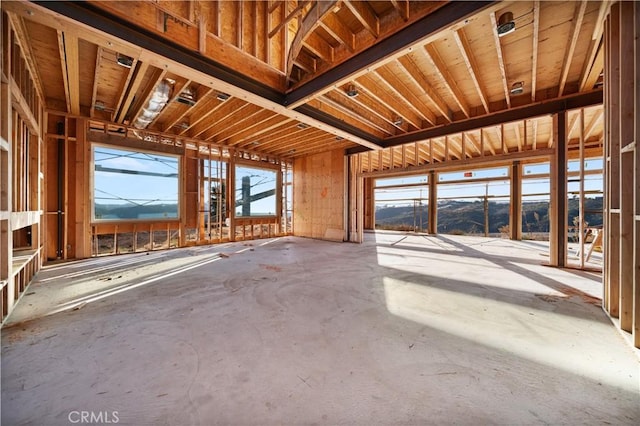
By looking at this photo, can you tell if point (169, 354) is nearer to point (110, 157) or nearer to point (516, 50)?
point (516, 50)

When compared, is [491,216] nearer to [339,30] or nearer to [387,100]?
[387,100]

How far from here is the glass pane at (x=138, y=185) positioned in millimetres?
7070

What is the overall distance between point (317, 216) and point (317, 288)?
21.4 ft

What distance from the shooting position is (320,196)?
9961mm

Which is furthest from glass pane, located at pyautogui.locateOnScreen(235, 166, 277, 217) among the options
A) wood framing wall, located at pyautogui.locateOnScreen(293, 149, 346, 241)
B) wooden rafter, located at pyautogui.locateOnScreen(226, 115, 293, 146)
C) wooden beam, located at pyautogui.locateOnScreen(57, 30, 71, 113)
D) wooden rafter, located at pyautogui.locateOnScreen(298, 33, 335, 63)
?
wooden rafter, located at pyautogui.locateOnScreen(298, 33, 335, 63)

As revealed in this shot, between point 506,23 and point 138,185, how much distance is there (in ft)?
34.5

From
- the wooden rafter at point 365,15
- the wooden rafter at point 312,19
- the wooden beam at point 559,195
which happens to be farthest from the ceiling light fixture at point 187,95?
the wooden beam at point 559,195

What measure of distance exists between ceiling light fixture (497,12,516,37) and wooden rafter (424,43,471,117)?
87 centimetres

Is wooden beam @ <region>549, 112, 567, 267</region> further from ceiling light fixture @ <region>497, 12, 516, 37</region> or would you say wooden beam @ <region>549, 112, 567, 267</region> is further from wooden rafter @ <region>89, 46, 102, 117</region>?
wooden rafter @ <region>89, 46, 102, 117</region>

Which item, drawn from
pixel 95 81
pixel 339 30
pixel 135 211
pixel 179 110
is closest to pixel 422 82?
pixel 339 30

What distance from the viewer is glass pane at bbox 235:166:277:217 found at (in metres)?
9.55

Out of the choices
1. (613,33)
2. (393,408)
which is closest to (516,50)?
(613,33)

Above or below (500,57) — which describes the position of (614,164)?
below

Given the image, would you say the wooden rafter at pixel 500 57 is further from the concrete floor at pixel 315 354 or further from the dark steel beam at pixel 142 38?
the concrete floor at pixel 315 354
